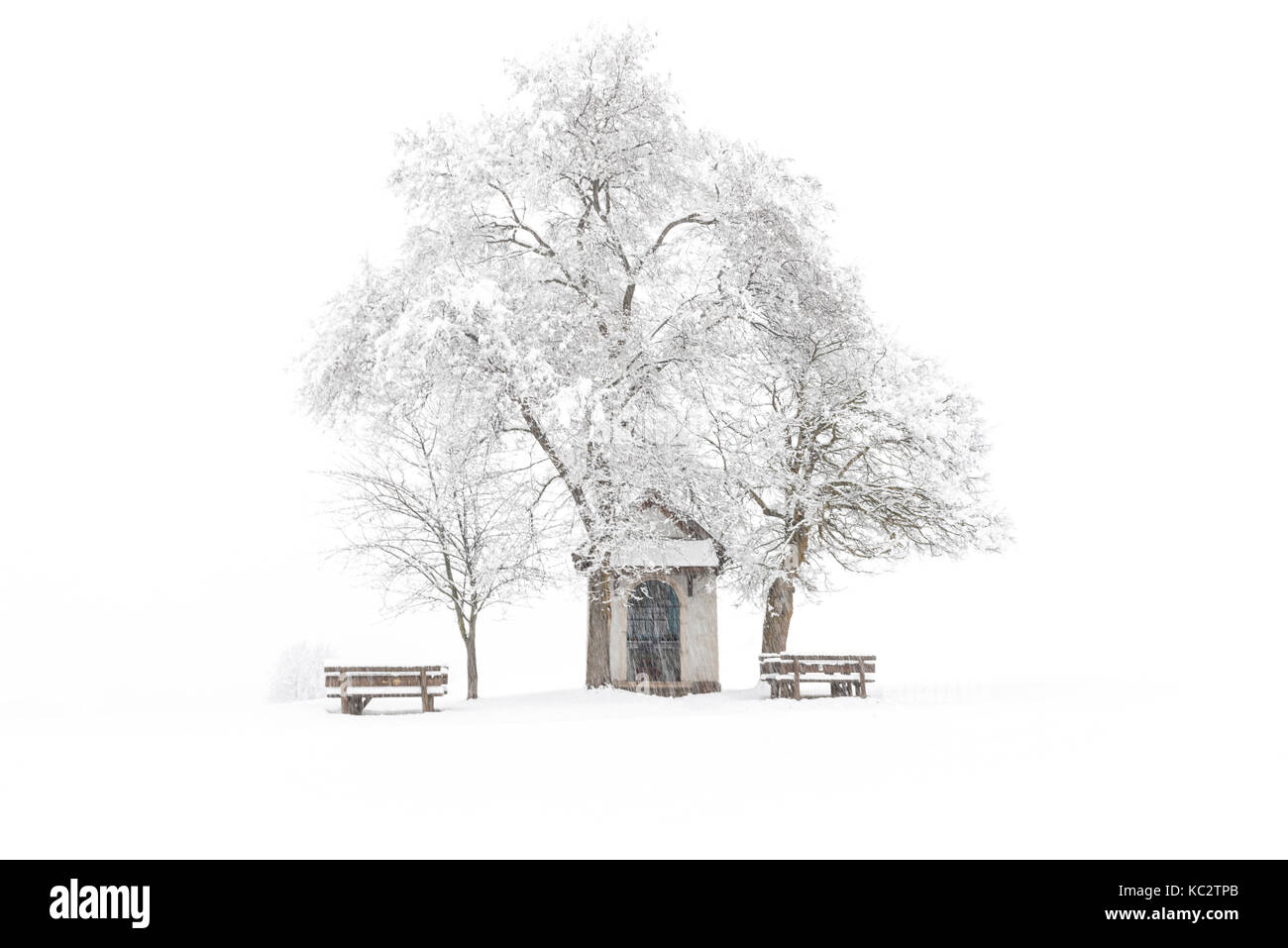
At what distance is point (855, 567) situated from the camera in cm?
2267

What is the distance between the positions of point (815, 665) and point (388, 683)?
864 cm

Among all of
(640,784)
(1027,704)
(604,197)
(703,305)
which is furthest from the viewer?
(604,197)

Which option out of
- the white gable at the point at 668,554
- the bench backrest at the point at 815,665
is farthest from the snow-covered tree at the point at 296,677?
the bench backrest at the point at 815,665

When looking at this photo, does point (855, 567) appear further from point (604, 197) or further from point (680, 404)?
point (604, 197)

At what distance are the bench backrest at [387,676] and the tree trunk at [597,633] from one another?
3.57m

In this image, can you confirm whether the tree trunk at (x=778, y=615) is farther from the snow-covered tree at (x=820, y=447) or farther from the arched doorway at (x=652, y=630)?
the arched doorway at (x=652, y=630)

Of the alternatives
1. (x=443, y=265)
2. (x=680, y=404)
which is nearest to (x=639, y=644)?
(x=680, y=404)

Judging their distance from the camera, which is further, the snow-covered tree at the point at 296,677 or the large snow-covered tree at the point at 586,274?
the snow-covered tree at the point at 296,677

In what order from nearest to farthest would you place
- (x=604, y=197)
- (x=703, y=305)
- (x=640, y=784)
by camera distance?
1. (x=640, y=784)
2. (x=703, y=305)
3. (x=604, y=197)

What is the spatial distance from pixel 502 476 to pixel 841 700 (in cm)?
838

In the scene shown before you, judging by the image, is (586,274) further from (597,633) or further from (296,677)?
(296,677)

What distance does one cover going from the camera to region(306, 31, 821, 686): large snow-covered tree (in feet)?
64.3

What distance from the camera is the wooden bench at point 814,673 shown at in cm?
2100

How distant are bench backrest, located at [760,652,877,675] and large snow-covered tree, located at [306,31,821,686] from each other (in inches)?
138
